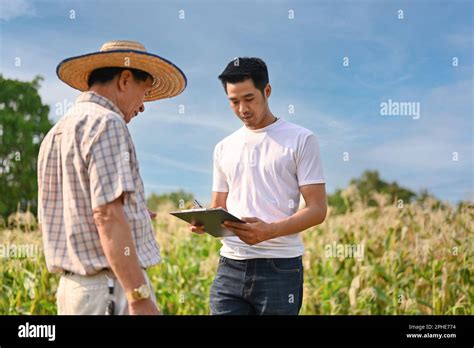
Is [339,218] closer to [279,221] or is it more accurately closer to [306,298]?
[306,298]

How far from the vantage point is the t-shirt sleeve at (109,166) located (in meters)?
1.96

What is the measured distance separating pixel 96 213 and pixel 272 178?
95 cm

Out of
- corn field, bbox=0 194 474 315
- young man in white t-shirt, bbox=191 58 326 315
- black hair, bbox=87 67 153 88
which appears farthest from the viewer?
corn field, bbox=0 194 474 315

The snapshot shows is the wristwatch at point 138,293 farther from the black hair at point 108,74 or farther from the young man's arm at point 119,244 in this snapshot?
the black hair at point 108,74

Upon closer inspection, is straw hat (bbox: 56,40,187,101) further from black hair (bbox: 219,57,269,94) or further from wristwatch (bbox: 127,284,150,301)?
wristwatch (bbox: 127,284,150,301)

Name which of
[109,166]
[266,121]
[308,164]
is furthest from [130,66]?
[308,164]

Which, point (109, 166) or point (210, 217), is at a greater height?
point (109, 166)

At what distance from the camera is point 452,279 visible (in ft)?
16.4

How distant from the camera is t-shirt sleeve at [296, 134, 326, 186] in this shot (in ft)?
8.85

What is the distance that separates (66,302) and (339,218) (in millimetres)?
4337

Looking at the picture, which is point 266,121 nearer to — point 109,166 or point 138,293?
point 109,166

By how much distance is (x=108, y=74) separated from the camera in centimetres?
223

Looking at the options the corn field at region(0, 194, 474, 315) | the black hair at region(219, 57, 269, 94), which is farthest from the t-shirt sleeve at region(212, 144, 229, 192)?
the corn field at region(0, 194, 474, 315)
